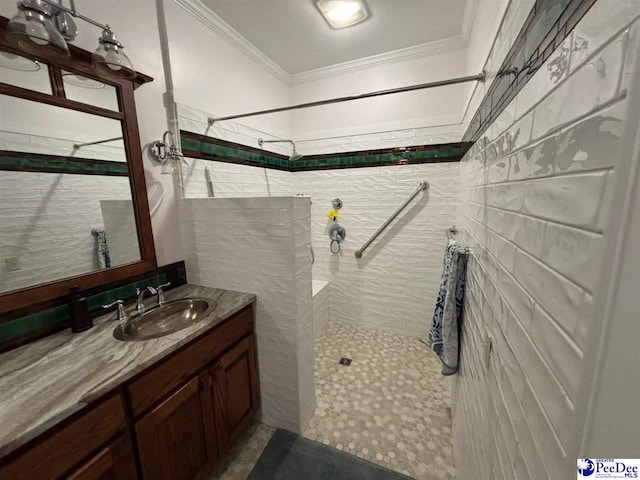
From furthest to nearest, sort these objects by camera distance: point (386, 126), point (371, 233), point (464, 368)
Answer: point (371, 233)
point (386, 126)
point (464, 368)

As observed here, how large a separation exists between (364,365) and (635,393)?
6.58ft

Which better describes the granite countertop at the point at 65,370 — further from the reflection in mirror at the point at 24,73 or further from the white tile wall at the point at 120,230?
the reflection in mirror at the point at 24,73

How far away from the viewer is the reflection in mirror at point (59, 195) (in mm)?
956

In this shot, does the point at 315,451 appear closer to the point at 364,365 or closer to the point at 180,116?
the point at 364,365

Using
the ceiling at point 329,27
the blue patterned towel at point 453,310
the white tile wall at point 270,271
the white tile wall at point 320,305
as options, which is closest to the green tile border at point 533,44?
the blue patterned towel at point 453,310

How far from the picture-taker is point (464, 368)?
120cm

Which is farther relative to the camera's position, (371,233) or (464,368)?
(371,233)

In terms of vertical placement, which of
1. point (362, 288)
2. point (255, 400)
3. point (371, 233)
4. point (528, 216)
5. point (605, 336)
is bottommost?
point (255, 400)

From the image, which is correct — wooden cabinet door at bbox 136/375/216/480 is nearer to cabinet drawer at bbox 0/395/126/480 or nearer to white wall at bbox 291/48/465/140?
cabinet drawer at bbox 0/395/126/480

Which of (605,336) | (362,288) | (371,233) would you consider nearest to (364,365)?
(362,288)

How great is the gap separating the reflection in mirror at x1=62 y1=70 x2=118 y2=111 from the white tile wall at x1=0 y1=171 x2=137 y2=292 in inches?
13.7

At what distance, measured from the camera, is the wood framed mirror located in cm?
95

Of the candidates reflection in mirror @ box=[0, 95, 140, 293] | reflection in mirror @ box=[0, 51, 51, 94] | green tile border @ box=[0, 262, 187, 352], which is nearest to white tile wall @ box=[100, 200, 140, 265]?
reflection in mirror @ box=[0, 95, 140, 293]

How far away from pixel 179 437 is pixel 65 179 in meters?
1.24
